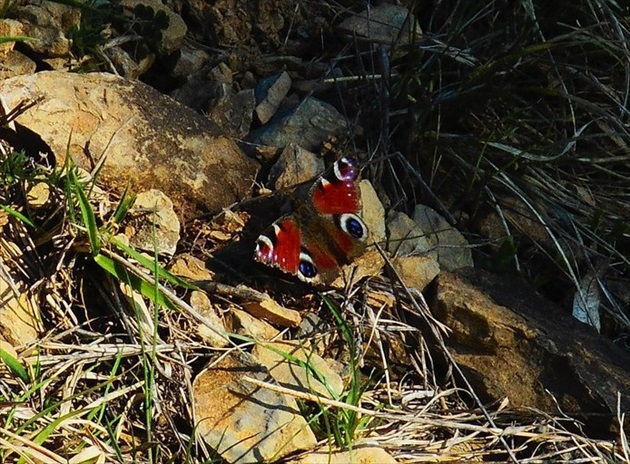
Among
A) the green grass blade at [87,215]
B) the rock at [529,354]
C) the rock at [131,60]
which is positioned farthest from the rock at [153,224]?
the rock at [529,354]

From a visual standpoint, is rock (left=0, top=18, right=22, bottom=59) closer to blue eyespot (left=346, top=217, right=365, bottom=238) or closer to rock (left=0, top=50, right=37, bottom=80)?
rock (left=0, top=50, right=37, bottom=80)

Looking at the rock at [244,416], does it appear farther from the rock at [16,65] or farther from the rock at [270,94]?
the rock at [16,65]

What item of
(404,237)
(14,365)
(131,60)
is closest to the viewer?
(14,365)

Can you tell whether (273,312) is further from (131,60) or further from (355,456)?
(131,60)

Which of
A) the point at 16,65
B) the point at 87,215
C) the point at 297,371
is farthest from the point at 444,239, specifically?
the point at 16,65

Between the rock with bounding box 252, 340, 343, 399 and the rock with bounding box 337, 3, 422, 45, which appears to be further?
the rock with bounding box 337, 3, 422, 45

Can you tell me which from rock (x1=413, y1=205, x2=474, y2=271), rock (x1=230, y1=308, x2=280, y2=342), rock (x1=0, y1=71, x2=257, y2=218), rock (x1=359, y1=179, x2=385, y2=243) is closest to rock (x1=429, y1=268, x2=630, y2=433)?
rock (x1=413, y1=205, x2=474, y2=271)

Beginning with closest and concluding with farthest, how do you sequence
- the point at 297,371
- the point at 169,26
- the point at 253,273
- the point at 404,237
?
the point at 297,371 < the point at 253,273 < the point at 404,237 < the point at 169,26

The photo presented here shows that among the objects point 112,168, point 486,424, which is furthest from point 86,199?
point 486,424
